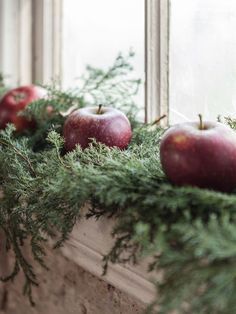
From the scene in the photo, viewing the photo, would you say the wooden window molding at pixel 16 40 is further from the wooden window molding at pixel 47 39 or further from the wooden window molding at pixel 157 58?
the wooden window molding at pixel 157 58

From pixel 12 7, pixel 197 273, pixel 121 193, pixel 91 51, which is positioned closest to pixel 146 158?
pixel 121 193

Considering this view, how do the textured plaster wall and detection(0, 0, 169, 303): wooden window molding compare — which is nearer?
detection(0, 0, 169, 303): wooden window molding

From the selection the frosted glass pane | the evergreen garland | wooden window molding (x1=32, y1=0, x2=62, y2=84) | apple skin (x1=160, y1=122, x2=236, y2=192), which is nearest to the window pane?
wooden window molding (x1=32, y1=0, x2=62, y2=84)

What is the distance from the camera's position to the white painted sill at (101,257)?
0.89 meters

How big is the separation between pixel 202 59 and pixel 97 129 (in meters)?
0.31

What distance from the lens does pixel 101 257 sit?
3.31 feet

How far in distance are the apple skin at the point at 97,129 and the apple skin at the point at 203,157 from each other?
10.1 inches

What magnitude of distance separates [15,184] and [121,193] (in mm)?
308

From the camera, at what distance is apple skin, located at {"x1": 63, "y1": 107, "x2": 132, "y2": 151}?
1062 mm

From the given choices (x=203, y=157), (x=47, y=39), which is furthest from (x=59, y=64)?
(x=203, y=157)

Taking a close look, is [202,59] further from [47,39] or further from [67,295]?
[47,39]

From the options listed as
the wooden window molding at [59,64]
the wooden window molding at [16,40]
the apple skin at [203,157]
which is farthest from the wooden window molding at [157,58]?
the wooden window molding at [16,40]

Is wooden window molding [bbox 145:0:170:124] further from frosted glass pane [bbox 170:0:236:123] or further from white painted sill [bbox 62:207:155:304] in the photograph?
white painted sill [bbox 62:207:155:304]

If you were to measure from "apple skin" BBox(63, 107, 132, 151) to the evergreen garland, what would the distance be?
0.15ft
